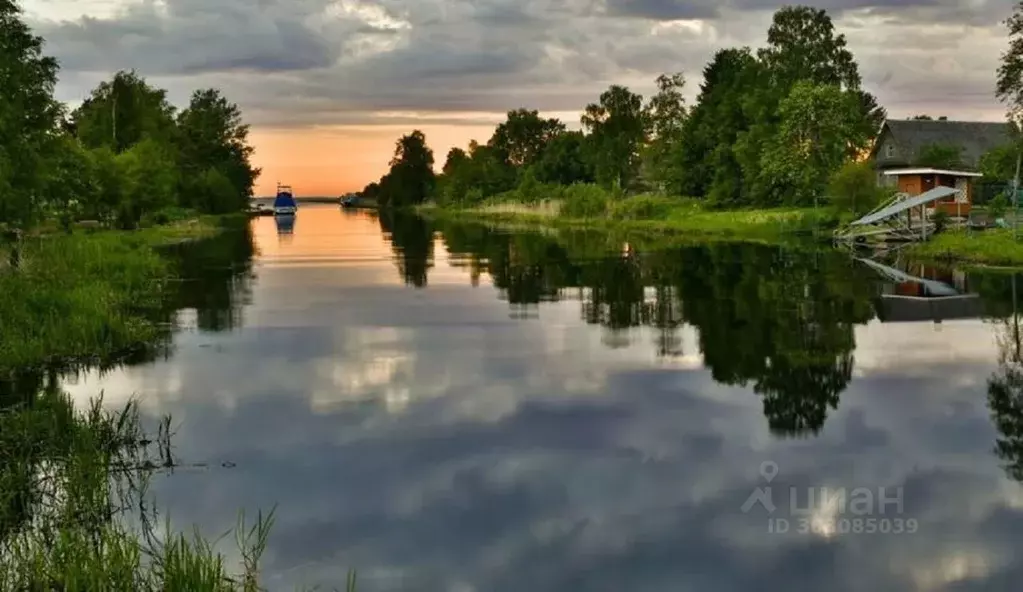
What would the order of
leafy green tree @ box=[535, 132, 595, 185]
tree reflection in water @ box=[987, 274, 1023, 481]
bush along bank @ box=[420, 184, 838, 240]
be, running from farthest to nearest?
leafy green tree @ box=[535, 132, 595, 185], bush along bank @ box=[420, 184, 838, 240], tree reflection in water @ box=[987, 274, 1023, 481]

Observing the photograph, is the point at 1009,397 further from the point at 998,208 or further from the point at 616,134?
the point at 616,134

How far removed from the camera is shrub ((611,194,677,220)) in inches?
3575

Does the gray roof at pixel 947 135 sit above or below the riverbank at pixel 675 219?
above

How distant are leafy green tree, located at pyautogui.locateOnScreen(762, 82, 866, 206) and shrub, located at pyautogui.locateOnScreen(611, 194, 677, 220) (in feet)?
51.6

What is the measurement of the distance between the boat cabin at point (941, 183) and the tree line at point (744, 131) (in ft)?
15.1

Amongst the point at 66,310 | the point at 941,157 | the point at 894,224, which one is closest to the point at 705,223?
the point at 894,224

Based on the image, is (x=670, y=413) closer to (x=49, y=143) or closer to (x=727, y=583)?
(x=727, y=583)

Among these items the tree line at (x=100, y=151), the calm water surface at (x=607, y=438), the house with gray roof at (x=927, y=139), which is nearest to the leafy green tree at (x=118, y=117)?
the tree line at (x=100, y=151)

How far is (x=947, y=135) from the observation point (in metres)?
90.8

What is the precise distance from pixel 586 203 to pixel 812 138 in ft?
95.9

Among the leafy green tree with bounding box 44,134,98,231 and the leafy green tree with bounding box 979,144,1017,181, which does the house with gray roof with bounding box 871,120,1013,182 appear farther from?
the leafy green tree with bounding box 44,134,98,231

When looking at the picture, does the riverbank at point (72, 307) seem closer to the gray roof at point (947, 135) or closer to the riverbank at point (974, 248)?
the riverbank at point (974, 248)

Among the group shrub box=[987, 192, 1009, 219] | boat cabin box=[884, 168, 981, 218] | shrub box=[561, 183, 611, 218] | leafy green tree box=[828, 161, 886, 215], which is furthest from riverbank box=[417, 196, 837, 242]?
shrub box=[987, 192, 1009, 219]

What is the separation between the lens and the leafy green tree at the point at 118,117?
85000mm
